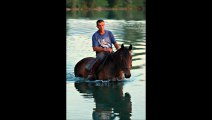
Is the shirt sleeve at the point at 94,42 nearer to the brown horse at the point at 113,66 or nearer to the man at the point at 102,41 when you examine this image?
the man at the point at 102,41

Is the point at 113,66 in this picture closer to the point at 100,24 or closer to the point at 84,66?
the point at 84,66

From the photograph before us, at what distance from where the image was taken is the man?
9.05 m

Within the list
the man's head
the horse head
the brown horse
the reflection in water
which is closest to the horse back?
the brown horse

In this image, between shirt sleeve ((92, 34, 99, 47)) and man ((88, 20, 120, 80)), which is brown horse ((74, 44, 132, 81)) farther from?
shirt sleeve ((92, 34, 99, 47))

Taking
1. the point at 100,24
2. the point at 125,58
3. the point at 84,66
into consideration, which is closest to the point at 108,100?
the point at 100,24

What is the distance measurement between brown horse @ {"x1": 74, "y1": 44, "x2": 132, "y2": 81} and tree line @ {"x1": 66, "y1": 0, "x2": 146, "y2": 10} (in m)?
0.84

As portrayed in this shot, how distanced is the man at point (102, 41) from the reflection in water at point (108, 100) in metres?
0.55

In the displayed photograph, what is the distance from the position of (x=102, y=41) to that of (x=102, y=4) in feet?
2.23

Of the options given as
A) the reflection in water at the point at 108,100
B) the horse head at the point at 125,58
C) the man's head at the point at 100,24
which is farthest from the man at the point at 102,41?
the reflection in water at the point at 108,100
